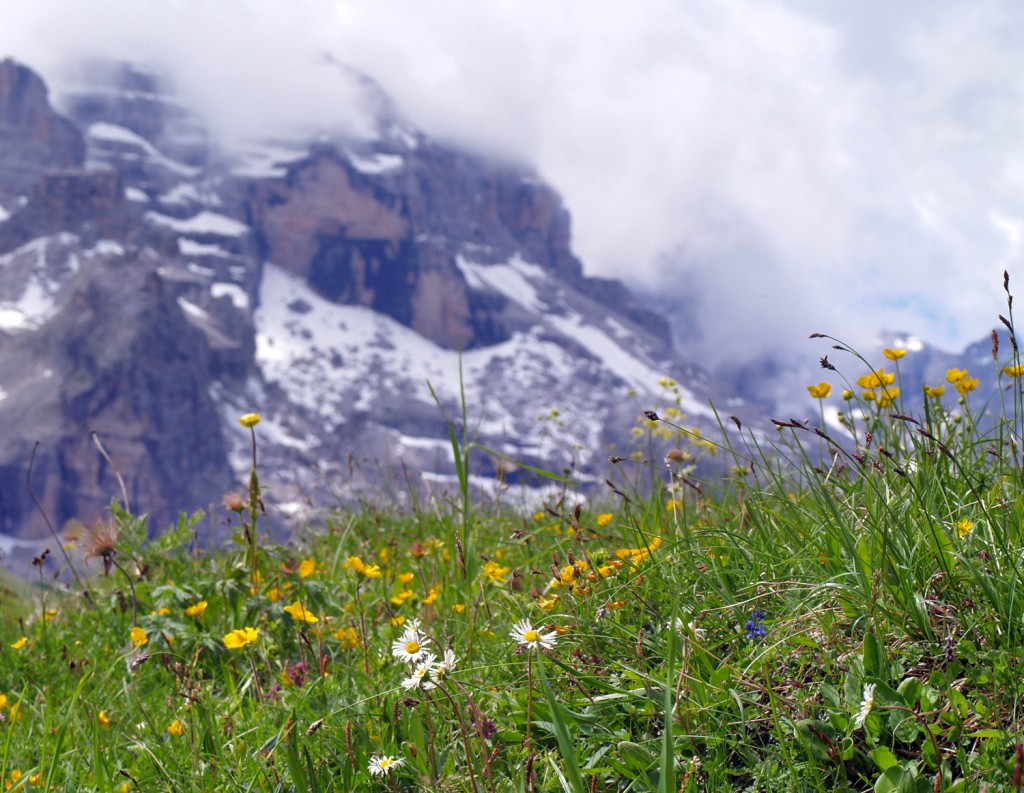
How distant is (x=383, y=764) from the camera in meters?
1.78

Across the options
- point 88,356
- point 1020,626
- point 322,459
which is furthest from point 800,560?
point 322,459

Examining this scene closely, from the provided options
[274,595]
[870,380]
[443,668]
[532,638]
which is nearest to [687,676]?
[532,638]

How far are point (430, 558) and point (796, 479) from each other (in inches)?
71.1

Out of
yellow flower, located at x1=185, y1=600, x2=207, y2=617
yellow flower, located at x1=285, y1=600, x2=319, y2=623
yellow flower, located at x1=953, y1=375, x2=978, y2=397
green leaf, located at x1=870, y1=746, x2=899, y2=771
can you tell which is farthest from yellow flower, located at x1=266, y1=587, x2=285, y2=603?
yellow flower, located at x1=953, y1=375, x2=978, y2=397

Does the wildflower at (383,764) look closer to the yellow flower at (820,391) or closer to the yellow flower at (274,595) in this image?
the yellow flower at (274,595)

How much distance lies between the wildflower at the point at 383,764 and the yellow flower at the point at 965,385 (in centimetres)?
221

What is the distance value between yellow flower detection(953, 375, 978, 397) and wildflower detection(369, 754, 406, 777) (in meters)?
2.21

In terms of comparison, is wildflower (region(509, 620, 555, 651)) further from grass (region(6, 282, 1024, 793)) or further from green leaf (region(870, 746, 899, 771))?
green leaf (region(870, 746, 899, 771))

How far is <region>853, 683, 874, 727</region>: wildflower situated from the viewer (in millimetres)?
1524

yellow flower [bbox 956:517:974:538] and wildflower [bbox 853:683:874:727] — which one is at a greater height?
yellow flower [bbox 956:517:974:538]

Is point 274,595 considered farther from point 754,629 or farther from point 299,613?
point 754,629

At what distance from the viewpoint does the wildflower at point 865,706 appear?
1.52 metres

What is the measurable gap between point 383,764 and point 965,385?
229 centimetres

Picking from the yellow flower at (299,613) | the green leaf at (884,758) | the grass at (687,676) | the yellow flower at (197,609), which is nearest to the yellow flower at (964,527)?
the grass at (687,676)
